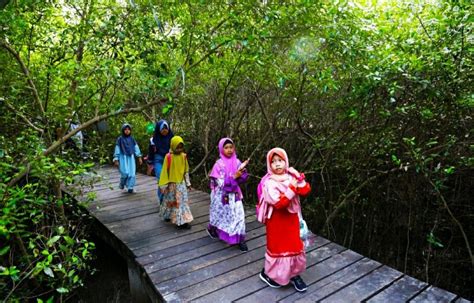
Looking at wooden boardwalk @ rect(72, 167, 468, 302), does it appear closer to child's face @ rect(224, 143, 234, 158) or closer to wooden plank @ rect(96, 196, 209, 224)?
wooden plank @ rect(96, 196, 209, 224)

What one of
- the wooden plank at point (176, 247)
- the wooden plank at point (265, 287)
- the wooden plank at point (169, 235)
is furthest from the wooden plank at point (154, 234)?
the wooden plank at point (265, 287)

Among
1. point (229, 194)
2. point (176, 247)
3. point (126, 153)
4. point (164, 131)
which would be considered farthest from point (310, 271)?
point (126, 153)

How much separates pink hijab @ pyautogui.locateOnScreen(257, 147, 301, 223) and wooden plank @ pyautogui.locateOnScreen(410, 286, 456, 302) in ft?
4.53

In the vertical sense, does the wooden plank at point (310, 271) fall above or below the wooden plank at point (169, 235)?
below

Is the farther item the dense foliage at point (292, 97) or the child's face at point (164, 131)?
the child's face at point (164, 131)

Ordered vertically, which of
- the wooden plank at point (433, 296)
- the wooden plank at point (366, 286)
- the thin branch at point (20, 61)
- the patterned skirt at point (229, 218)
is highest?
the thin branch at point (20, 61)

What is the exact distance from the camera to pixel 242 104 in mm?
6434

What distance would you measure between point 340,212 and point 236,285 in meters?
3.00

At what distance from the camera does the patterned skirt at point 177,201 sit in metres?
4.56

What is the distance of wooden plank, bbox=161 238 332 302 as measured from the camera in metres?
3.03

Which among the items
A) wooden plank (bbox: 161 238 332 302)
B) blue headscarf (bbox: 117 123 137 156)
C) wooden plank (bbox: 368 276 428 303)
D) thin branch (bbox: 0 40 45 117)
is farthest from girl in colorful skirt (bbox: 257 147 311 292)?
blue headscarf (bbox: 117 123 137 156)

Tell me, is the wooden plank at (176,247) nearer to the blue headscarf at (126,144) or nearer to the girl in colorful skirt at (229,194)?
the girl in colorful skirt at (229,194)

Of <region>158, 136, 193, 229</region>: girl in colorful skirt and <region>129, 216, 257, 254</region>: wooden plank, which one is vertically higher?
<region>158, 136, 193, 229</region>: girl in colorful skirt

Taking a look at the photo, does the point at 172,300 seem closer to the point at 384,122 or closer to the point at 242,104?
the point at 384,122
